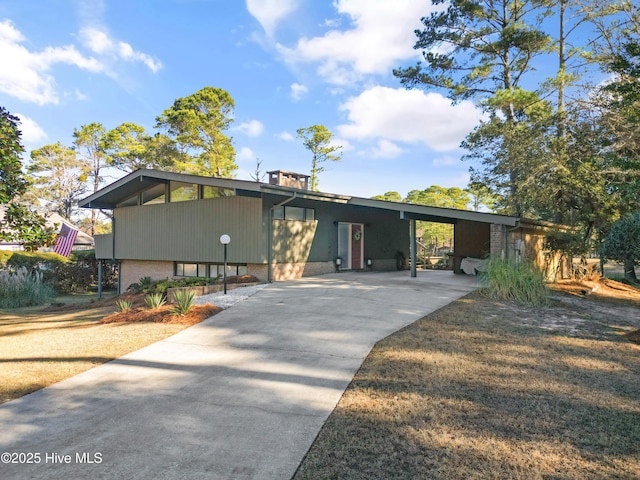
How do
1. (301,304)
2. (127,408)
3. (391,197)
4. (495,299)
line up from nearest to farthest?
(127,408), (301,304), (495,299), (391,197)

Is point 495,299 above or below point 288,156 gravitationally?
below

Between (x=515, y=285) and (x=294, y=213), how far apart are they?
22.5 feet

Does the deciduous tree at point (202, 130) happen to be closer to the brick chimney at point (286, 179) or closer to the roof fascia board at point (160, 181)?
the roof fascia board at point (160, 181)

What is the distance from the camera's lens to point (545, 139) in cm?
1433

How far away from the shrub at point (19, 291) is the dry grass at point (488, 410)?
1304 centimetres

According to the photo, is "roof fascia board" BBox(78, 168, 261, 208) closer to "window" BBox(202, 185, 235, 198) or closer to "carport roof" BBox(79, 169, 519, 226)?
"carport roof" BBox(79, 169, 519, 226)

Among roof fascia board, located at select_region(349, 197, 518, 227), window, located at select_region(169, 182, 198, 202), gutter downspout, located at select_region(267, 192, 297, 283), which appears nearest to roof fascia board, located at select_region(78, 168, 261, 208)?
window, located at select_region(169, 182, 198, 202)

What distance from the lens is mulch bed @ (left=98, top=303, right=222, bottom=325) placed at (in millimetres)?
6926

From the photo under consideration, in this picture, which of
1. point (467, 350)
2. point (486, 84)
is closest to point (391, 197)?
point (486, 84)

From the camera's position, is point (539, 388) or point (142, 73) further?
point (142, 73)

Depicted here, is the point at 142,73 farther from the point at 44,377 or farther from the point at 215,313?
the point at 44,377

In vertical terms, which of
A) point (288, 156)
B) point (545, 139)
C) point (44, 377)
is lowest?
point (44, 377)

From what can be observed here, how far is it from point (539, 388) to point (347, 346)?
233 centimetres

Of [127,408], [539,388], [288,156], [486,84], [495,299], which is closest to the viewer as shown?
[127,408]
